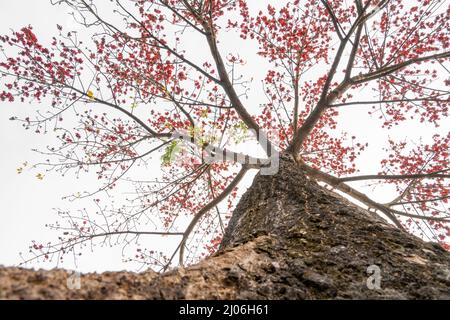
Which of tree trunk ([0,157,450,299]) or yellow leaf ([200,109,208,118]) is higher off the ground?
yellow leaf ([200,109,208,118])

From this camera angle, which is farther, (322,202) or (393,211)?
(393,211)

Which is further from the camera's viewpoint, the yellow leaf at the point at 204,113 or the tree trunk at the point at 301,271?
the yellow leaf at the point at 204,113

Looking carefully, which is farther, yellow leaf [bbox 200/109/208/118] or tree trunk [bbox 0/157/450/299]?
yellow leaf [bbox 200/109/208/118]

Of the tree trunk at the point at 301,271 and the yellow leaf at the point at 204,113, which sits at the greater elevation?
the yellow leaf at the point at 204,113

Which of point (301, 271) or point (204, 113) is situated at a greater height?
point (204, 113)

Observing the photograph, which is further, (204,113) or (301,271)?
(204,113)

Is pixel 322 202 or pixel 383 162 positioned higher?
pixel 383 162

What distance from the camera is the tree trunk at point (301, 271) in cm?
117

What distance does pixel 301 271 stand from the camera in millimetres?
1588

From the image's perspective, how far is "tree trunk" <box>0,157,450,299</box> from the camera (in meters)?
1.17

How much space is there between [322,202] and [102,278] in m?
2.11

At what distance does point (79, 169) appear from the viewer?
555 centimetres
